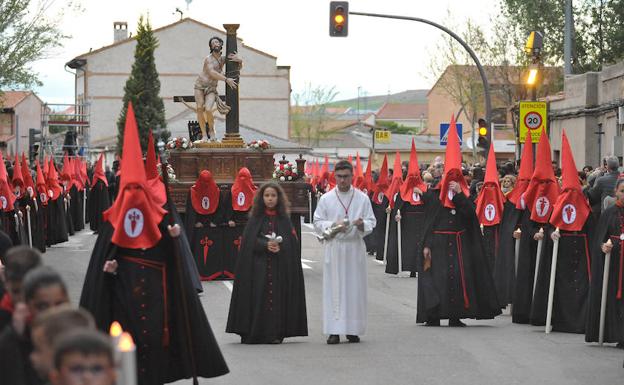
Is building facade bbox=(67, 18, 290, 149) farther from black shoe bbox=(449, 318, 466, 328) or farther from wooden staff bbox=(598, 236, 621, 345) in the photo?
wooden staff bbox=(598, 236, 621, 345)

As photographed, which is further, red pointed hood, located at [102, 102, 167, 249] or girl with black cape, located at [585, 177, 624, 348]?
girl with black cape, located at [585, 177, 624, 348]

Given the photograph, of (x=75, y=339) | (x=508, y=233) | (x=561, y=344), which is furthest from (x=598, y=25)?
(x=75, y=339)

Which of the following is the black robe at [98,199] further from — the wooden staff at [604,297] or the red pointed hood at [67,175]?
the wooden staff at [604,297]

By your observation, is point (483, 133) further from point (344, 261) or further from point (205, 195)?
point (344, 261)

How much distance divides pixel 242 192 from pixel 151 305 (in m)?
12.5

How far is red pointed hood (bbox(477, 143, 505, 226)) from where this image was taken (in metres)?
18.5

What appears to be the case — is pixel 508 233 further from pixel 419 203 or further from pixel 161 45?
pixel 161 45

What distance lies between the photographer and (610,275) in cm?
1412

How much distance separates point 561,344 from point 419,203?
10.5 meters

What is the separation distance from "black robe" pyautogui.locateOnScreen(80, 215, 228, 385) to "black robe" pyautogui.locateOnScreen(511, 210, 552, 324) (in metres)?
7.03

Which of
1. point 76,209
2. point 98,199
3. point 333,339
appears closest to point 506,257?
point 333,339

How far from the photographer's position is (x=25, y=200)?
26984 mm

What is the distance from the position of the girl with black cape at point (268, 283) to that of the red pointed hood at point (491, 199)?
4.83m

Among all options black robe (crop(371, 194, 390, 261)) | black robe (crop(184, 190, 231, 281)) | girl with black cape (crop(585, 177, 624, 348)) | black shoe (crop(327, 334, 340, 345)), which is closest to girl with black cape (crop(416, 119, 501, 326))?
black shoe (crop(327, 334, 340, 345))
